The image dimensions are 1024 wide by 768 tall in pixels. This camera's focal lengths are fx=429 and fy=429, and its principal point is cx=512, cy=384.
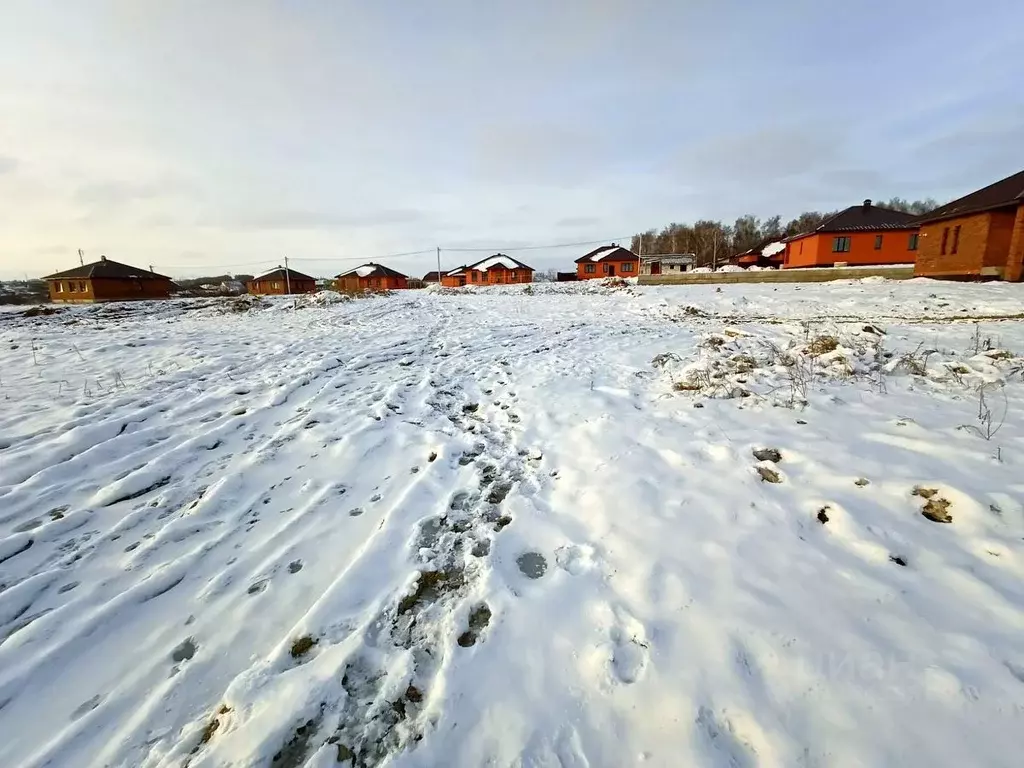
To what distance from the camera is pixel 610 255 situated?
5800 centimetres

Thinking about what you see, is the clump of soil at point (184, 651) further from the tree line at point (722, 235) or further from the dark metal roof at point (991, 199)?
the tree line at point (722, 235)

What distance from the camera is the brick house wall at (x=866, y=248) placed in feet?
116

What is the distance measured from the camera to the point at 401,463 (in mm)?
4488

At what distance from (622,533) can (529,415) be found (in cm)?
258

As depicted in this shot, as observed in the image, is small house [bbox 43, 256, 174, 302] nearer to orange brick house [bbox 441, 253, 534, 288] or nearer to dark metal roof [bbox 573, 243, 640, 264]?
orange brick house [bbox 441, 253, 534, 288]

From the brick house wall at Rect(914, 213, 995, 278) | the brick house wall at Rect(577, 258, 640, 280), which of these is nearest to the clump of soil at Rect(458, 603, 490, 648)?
the brick house wall at Rect(914, 213, 995, 278)

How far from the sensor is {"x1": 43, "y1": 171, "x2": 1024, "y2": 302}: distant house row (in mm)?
20359

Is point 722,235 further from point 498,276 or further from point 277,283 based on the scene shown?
point 277,283

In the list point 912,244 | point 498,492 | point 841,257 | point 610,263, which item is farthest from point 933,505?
point 610,263

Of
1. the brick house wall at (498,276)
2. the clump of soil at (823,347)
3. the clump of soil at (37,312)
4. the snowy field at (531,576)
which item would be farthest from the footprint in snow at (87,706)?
the brick house wall at (498,276)

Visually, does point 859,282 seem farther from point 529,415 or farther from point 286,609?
point 286,609

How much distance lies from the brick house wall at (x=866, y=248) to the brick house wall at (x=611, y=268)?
22.0 meters

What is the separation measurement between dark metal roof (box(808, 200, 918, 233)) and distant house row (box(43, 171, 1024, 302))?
67 millimetres

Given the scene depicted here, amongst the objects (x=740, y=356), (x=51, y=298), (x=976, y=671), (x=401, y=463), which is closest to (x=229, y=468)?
(x=401, y=463)
